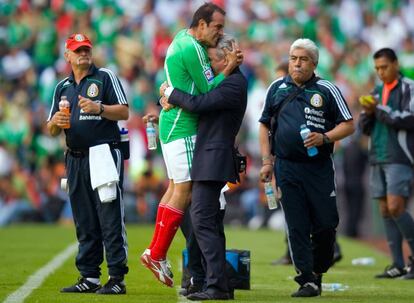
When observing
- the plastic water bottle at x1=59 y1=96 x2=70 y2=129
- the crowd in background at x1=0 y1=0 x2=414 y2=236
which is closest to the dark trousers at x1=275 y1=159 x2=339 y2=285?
the plastic water bottle at x1=59 y1=96 x2=70 y2=129

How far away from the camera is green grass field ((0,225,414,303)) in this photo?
364 inches

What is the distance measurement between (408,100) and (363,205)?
8.59 m

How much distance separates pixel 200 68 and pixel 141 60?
17.0 m

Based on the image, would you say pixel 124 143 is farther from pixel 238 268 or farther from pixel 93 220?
pixel 238 268

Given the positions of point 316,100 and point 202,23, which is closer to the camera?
point 202,23

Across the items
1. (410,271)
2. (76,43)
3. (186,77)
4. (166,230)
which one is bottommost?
(410,271)

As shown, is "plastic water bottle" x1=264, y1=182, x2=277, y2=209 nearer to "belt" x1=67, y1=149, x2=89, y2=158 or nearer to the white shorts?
the white shorts

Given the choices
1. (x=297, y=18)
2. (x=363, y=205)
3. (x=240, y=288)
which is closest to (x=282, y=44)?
(x=297, y=18)

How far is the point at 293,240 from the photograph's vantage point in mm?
9500

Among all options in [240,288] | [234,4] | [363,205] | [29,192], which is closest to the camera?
[240,288]

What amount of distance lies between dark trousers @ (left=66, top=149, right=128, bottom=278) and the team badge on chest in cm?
51

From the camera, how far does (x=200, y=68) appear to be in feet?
28.8

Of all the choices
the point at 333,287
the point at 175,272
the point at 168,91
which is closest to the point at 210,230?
the point at 168,91

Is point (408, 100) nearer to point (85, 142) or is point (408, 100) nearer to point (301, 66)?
point (301, 66)
